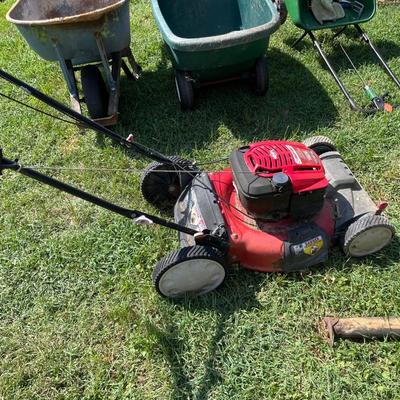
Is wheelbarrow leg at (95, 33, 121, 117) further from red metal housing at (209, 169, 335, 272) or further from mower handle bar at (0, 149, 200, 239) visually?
mower handle bar at (0, 149, 200, 239)

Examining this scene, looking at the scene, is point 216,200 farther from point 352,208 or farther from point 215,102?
point 215,102

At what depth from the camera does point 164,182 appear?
2494 mm

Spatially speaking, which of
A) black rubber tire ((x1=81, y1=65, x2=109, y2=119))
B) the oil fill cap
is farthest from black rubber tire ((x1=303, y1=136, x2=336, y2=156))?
black rubber tire ((x1=81, y1=65, x2=109, y2=119))

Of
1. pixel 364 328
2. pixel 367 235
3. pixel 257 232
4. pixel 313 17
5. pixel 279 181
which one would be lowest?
pixel 364 328

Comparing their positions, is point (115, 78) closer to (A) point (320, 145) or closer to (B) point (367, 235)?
(A) point (320, 145)

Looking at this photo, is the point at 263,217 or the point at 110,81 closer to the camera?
the point at 263,217

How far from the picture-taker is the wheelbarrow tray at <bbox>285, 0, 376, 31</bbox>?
11.3ft

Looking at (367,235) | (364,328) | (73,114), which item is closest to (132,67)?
(73,114)

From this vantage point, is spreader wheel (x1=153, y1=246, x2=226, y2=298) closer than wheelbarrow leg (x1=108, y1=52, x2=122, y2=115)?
Yes

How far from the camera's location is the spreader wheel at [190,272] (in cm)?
195

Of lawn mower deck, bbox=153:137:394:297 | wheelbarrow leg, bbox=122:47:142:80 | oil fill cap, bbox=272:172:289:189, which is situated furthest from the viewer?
wheelbarrow leg, bbox=122:47:142:80

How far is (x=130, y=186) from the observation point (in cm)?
277

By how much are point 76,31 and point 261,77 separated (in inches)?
50.2

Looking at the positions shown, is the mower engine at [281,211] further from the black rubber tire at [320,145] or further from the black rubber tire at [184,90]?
the black rubber tire at [184,90]
